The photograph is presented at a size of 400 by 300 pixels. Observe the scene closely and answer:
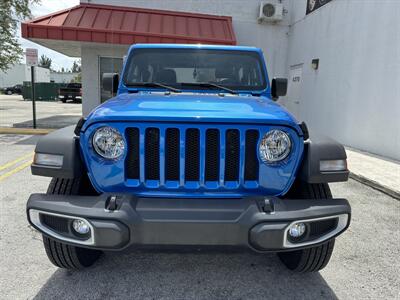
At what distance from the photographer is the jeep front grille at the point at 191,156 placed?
221 cm

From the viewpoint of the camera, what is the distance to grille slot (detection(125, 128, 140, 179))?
2227mm

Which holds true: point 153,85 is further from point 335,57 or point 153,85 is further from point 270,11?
point 270,11

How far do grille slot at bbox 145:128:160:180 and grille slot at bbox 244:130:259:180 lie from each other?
0.59 m

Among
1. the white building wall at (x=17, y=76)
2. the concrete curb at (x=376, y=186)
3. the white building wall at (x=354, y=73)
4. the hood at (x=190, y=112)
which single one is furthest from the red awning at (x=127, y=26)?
the white building wall at (x=17, y=76)

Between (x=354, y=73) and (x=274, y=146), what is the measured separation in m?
7.78

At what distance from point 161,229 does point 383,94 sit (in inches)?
297

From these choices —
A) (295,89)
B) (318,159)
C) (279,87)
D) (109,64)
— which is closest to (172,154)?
(318,159)

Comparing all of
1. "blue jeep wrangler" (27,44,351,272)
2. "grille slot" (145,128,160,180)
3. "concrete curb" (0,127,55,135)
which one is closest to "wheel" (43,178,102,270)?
"blue jeep wrangler" (27,44,351,272)

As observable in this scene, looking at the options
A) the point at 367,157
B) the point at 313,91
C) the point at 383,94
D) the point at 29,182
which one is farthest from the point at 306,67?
the point at 29,182

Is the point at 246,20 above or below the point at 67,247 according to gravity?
above

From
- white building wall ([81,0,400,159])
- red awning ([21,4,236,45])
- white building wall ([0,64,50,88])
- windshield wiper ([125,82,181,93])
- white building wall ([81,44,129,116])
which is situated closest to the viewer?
windshield wiper ([125,82,181,93])

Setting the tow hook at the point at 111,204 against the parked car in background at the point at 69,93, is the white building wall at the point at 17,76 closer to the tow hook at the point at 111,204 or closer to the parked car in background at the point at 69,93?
the parked car in background at the point at 69,93

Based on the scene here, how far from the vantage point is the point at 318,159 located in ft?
7.59

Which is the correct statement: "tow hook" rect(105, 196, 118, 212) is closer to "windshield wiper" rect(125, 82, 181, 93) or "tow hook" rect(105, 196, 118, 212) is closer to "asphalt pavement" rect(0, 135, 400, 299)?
"asphalt pavement" rect(0, 135, 400, 299)
